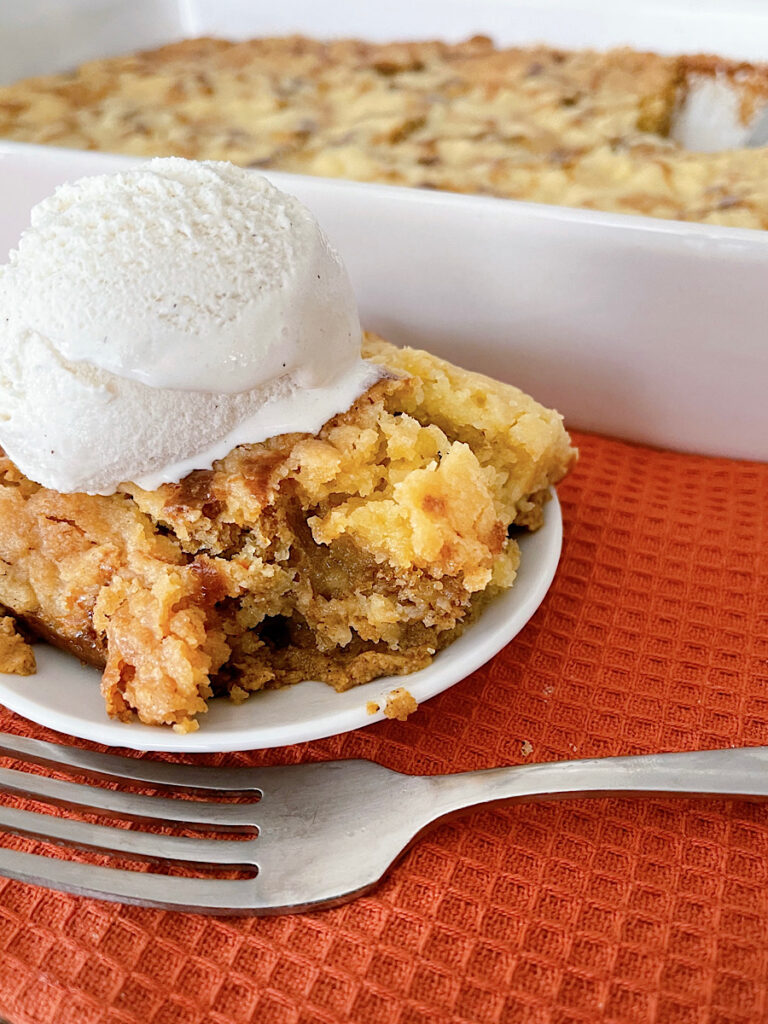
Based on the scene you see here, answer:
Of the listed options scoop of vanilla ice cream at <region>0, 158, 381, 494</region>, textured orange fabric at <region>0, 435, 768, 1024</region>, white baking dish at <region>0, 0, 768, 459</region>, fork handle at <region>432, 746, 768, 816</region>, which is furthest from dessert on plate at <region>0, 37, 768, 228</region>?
fork handle at <region>432, 746, 768, 816</region>

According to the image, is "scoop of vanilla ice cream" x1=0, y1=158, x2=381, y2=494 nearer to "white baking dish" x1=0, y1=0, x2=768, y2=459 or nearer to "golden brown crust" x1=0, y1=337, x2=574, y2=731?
"golden brown crust" x1=0, y1=337, x2=574, y2=731

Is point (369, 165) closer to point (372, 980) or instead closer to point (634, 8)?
point (634, 8)

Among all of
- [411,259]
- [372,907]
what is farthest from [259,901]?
[411,259]

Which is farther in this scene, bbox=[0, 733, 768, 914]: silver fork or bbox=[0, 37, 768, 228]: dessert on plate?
bbox=[0, 37, 768, 228]: dessert on plate

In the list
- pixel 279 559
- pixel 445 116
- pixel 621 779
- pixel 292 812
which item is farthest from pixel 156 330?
pixel 445 116

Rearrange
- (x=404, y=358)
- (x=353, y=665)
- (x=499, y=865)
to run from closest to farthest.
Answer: (x=499, y=865) → (x=353, y=665) → (x=404, y=358)

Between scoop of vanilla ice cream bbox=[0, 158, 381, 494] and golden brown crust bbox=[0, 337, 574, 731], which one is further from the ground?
scoop of vanilla ice cream bbox=[0, 158, 381, 494]
